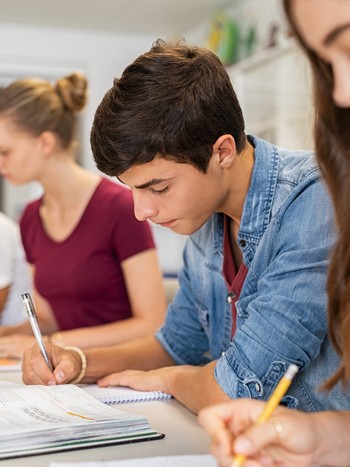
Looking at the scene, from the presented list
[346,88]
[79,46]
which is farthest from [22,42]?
[346,88]

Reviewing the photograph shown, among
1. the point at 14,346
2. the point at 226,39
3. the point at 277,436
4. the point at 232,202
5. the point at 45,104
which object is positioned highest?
the point at 226,39

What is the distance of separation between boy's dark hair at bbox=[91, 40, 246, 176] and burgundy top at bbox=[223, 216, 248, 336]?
217 mm

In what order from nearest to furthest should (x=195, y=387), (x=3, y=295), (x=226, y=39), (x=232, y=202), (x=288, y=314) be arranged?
(x=288, y=314), (x=195, y=387), (x=232, y=202), (x=3, y=295), (x=226, y=39)

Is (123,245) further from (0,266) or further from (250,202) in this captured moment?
(250,202)

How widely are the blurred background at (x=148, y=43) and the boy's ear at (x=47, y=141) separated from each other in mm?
1835

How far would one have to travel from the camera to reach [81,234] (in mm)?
2117

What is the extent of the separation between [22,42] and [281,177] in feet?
14.4

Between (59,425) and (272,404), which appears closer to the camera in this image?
(272,404)

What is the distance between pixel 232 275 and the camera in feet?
4.74

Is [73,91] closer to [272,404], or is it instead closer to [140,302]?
[140,302]

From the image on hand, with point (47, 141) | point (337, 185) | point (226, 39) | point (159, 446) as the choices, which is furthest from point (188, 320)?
point (226, 39)

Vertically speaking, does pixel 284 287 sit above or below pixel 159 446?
above

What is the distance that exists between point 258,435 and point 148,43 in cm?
522

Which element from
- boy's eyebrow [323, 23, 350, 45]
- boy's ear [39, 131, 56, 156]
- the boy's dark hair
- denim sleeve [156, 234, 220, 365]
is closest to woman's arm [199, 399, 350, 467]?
boy's eyebrow [323, 23, 350, 45]
